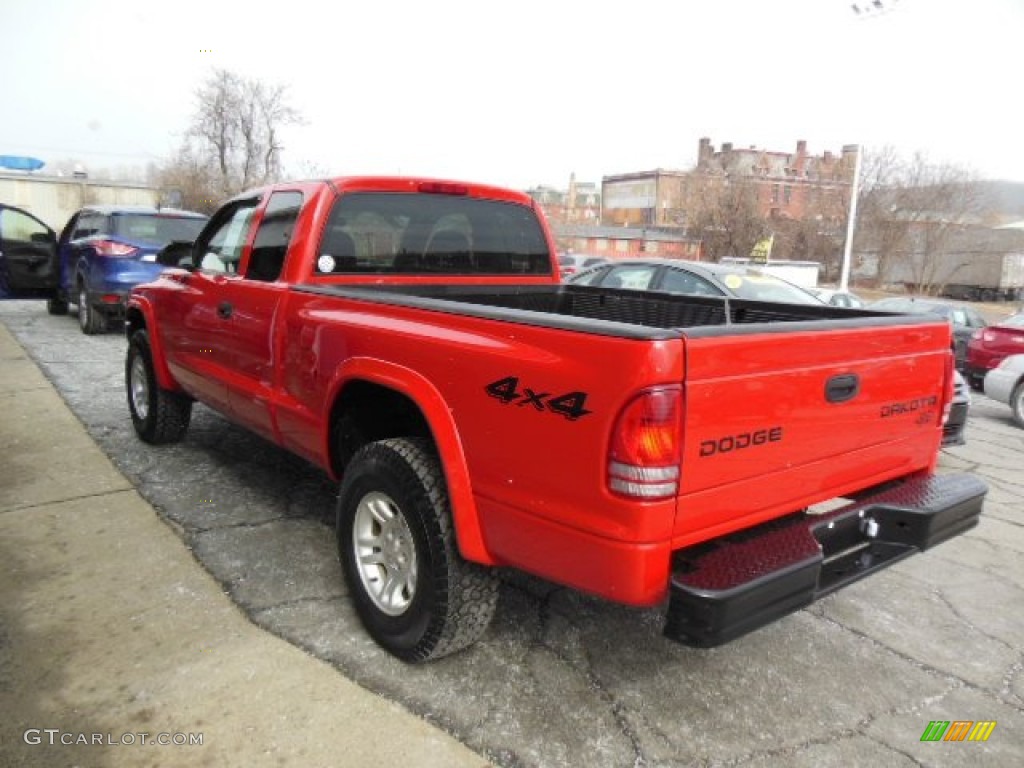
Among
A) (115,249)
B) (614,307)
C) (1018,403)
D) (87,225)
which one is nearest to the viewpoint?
(614,307)

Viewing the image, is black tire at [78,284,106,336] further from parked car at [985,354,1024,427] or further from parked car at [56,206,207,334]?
parked car at [985,354,1024,427]

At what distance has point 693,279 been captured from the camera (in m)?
7.39

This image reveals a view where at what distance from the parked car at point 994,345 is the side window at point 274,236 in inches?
371

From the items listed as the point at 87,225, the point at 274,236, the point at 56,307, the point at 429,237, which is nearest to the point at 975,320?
the point at 429,237

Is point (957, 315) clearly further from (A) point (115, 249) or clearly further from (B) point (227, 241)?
(A) point (115, 249)

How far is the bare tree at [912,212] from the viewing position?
3922 centimetres

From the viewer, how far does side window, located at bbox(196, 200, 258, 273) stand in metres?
4.18

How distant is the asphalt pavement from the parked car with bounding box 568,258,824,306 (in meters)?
4.60

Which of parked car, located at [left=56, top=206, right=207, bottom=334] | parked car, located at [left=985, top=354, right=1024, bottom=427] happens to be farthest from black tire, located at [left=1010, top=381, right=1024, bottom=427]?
parked car, located at [left=56, top=206, right=207, bottom=334]

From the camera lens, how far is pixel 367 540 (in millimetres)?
2984

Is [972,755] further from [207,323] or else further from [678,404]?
[207,323]

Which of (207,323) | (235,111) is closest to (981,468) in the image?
(207,323)

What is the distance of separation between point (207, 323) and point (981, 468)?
6.13 m

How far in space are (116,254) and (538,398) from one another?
9258 mm
